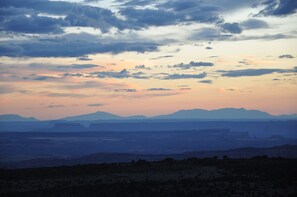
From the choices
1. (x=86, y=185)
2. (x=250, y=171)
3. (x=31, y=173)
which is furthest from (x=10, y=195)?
(x=250, y=171)

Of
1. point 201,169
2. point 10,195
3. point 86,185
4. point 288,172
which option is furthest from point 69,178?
point 288,172

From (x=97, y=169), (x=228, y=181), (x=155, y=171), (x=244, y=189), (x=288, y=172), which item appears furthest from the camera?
(x=97, y=169)

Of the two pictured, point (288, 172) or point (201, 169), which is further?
point (201, 169)

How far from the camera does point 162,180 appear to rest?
33844 mm

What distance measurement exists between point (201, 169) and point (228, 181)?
6.29 metres

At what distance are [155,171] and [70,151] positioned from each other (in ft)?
536

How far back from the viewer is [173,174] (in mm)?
36625

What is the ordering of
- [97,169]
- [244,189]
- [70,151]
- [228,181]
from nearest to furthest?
1. [244,189]
2. [228,181]
3. [97,169]
4. [70,151]

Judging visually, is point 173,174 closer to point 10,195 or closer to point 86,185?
point 86,185

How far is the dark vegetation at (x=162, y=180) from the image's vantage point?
29.6 m

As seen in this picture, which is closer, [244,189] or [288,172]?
[244,189]

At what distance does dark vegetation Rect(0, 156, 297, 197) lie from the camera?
29.6m

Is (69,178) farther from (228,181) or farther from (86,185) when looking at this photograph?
(228,181)

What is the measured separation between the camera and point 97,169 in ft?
135
